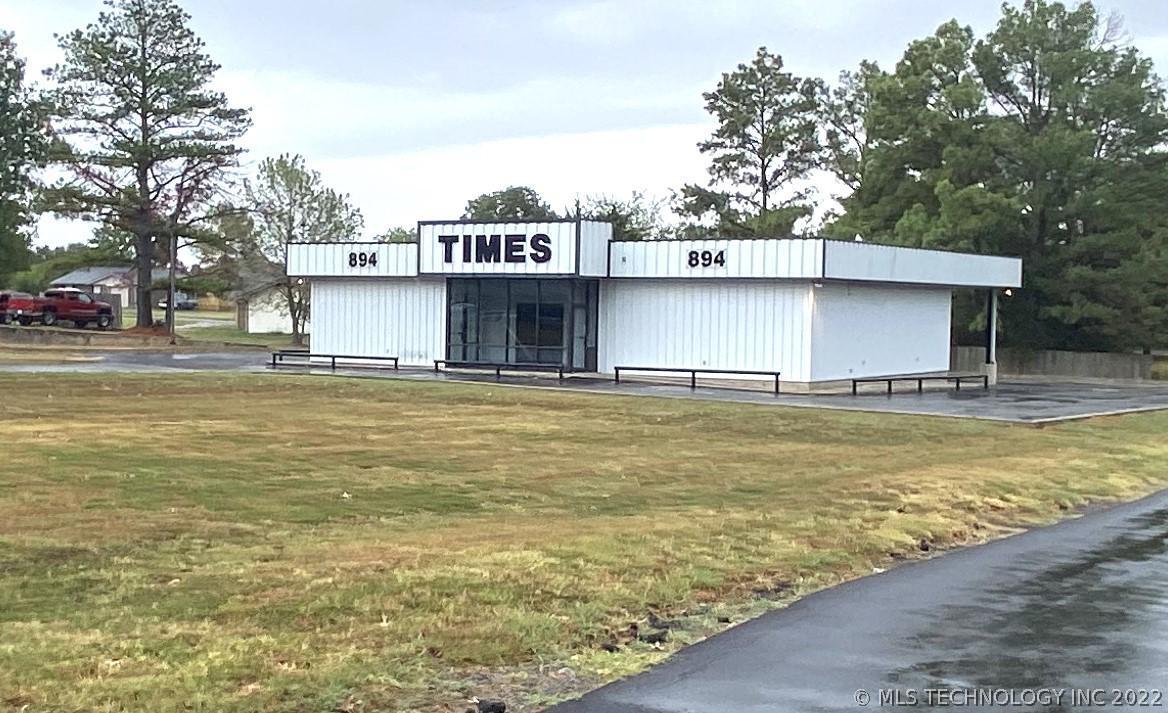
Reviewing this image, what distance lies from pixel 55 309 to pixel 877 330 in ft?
127

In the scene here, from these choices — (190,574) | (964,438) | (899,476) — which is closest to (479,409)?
(964,438)

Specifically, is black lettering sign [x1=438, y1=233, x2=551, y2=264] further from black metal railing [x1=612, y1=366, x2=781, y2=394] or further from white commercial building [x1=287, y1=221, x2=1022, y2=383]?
black metal railing [x1=612, y1=366, x2=781, y2=394]

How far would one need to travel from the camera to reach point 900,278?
44969mm

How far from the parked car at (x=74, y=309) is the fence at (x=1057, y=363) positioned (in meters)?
39.9

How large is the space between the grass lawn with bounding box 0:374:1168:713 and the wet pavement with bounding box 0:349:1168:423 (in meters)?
6.02

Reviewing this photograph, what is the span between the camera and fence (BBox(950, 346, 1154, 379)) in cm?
5831

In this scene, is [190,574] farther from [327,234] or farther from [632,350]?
[327,234]

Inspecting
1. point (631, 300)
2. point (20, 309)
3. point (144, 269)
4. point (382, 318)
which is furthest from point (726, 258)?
point (20, 309)

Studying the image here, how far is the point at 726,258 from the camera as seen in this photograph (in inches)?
1644

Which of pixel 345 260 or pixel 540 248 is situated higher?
pixel 540 248

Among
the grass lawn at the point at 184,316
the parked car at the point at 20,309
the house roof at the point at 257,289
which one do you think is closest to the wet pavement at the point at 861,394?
the parked car at the point at 20,309

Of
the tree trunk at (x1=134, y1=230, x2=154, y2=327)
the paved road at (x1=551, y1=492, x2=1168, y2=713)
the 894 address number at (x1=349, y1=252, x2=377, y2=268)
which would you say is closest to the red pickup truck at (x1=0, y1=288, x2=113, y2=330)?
the tree trunk at (x1=134, y1=230, x2=154, y2=327)

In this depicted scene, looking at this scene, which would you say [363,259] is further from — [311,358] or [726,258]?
[726,258]

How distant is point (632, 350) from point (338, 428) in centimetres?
2228
